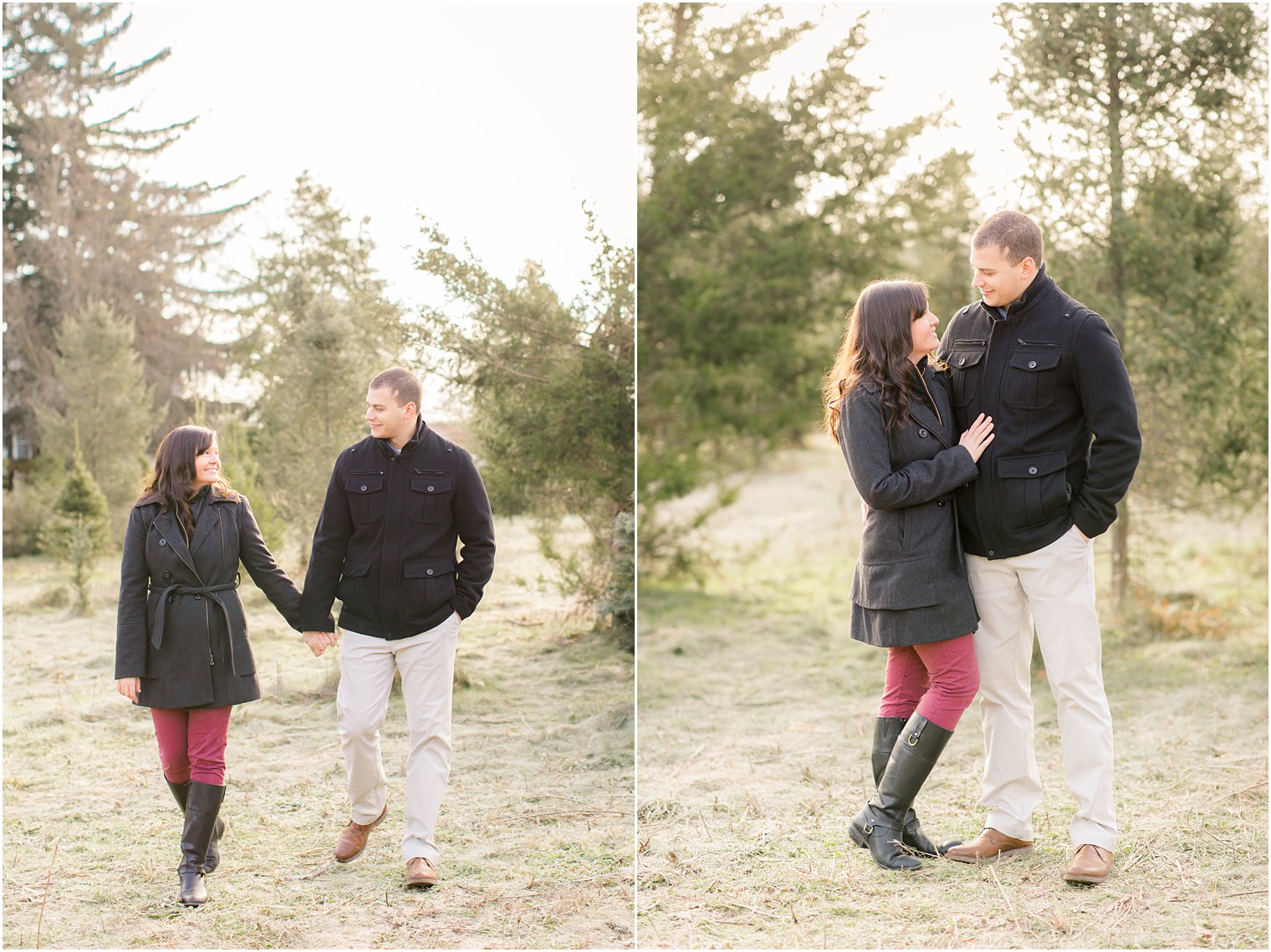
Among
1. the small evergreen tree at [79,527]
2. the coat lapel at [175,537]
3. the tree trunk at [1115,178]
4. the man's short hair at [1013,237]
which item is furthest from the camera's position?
the tree trunk at [1115,178]

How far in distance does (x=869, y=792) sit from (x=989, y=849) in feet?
2.81

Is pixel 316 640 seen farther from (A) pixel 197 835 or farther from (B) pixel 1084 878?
(B) pixel 1084 878

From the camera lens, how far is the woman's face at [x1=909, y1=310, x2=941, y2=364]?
3506 mm

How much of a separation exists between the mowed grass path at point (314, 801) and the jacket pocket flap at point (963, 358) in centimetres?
180

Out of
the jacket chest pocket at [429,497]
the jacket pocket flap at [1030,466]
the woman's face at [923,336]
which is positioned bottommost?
the jacket chest pocket at [429,497]

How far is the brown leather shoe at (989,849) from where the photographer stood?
3630 mm

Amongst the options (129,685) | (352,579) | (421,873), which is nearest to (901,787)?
(421,873)

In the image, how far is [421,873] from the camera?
344 cm

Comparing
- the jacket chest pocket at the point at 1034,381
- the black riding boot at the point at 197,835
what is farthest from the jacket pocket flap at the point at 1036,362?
the black riding boot at the point at 197,835

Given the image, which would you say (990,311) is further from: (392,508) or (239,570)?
(239,570)

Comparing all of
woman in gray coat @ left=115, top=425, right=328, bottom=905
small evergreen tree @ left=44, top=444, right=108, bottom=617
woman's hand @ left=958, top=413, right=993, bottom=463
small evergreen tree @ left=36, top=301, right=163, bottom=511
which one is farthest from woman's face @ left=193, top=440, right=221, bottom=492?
woman's hand @ left=958, top=413, right=993, bottom=463

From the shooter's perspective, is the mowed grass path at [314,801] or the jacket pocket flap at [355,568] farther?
the jacket pocket flap at [355,568]

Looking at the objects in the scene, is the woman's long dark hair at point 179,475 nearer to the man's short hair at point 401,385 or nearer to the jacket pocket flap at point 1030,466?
the man's short hair at point 401,385

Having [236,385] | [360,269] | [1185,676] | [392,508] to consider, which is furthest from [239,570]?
[1185,676]
